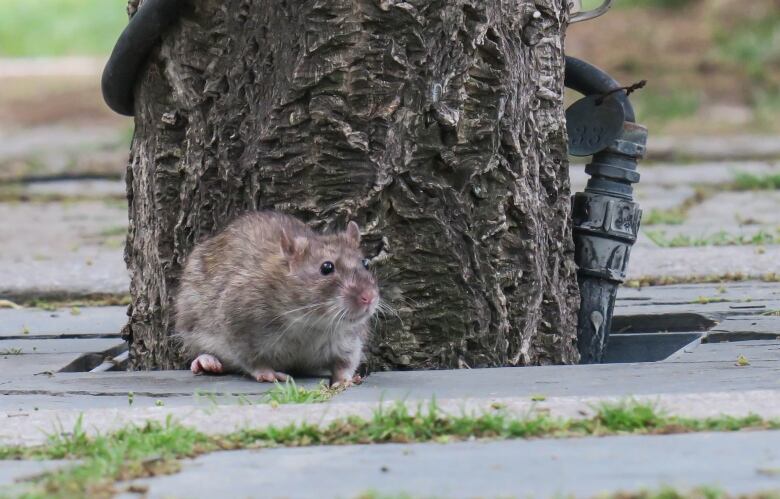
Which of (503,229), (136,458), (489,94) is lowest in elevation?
(136,458)

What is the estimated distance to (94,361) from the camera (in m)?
4.70

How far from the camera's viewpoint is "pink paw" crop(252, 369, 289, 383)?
4.03 m

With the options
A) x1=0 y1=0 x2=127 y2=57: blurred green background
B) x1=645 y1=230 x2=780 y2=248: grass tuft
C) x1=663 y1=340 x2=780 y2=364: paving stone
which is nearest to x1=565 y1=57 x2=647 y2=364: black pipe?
x1=663 y1=340 x2=780 y2=364: paving stone

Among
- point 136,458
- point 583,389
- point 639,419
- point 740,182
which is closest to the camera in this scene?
point 136,458

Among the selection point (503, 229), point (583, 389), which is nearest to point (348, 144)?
point (503, 229)

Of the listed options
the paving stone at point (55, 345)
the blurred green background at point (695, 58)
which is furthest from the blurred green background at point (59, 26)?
the paving stone at point (55, 345)

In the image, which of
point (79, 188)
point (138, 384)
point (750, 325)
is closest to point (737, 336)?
point (750, 325)

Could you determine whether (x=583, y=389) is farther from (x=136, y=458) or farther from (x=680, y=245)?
(x=680, y=245)

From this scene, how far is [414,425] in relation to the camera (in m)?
2.94

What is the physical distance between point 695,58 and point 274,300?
11.5 metres

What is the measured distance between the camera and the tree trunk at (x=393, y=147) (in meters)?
4.00

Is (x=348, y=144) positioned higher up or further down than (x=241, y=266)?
higher up

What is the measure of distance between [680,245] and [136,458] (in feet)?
15.4

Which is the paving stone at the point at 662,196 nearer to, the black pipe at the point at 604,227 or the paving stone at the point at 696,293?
the paving stone at the point at 696,293
